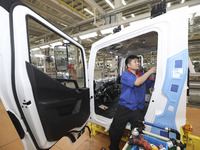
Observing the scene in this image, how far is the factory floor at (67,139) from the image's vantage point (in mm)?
621

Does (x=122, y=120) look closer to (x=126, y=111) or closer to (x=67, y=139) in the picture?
(x=126, y=111)

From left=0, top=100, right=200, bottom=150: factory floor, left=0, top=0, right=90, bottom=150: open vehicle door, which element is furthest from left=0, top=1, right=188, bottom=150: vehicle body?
left=0, top=100, right=200, bottom=150: factory floor

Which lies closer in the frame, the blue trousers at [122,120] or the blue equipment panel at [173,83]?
the blue equipment panel at [173,83]

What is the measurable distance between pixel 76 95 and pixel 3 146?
861mm

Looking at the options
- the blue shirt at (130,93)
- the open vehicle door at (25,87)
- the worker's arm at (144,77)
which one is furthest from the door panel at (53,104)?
the worker's arm at (144,77)

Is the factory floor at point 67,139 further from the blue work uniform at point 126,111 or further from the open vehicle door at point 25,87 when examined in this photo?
the blue work uniform at point 126,111

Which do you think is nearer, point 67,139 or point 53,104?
point 53,104

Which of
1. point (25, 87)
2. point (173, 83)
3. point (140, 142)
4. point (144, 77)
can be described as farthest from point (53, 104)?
point (173, 83)

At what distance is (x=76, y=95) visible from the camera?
1398 millimetres

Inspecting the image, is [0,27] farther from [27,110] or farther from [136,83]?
[136,83]

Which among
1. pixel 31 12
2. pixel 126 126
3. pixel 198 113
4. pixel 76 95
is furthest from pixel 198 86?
pixel 31 12

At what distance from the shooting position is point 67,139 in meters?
2.15

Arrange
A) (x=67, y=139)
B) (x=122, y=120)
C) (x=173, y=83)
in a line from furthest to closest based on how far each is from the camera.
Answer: (x=67, y=139)
(x=122, y=120)
(x=173, y=83)

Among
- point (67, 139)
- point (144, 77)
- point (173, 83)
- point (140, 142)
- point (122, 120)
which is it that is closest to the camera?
point (140, 142)
